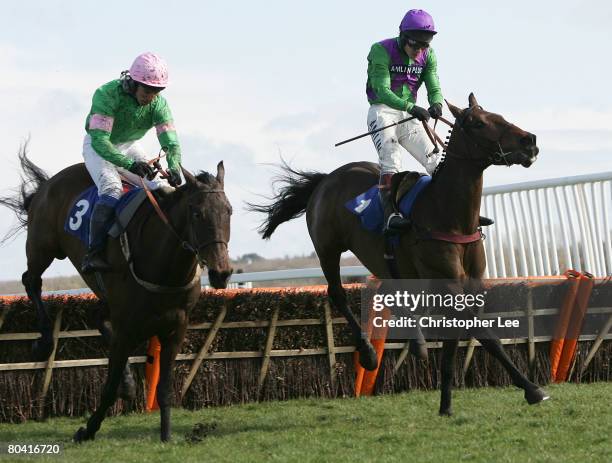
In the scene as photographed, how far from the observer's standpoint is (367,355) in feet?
27.2

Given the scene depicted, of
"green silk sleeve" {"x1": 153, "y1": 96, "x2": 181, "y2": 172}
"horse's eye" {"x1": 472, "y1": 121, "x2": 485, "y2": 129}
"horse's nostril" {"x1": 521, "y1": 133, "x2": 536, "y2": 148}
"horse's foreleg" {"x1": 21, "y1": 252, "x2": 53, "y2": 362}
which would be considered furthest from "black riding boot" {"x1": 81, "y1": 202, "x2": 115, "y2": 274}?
"horse's nostril" {"x1": 521, "y1": 133, "x2": 536, "y2": 148}

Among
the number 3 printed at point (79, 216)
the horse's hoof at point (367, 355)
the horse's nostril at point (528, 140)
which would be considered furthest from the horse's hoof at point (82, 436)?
the horse's nostril at point (528, 140)

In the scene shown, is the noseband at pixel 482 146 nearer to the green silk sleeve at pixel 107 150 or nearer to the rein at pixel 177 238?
the rein at pixel 177 238

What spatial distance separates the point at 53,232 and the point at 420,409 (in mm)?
2929

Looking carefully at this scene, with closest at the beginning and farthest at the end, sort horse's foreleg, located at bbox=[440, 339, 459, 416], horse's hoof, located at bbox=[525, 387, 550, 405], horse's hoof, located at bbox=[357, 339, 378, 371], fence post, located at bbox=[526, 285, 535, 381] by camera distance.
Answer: horse's hoof, located at bbox=[525, 387, 550, 405], horse's foreleg, located at bbox=[440, 339, 459, 416], horse's hoof, located at bbox=[357, 339, 378, 371], fence post, located at bbox=[526, 285, 535, 381]

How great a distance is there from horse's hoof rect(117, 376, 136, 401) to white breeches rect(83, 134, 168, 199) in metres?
1.30

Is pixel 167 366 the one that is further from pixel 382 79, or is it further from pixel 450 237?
pixel 382 79

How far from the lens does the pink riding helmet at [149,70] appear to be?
713 centimetres

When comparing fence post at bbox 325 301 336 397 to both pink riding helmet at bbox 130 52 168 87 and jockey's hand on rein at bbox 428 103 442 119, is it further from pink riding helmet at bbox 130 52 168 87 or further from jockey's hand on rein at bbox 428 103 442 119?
pink riding helmet at bbox 130 52 168 87

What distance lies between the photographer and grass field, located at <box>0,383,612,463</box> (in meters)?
5.93

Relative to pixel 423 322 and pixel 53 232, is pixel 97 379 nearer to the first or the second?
pixel 53 232

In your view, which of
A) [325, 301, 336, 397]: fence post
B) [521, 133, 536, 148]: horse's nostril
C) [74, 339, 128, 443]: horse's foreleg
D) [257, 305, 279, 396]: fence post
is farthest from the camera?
[325, 301, 336, 397]: fence post

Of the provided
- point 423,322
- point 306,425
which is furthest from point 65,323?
point 423,322

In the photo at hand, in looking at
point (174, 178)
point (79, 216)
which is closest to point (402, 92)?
point (174, 178)
